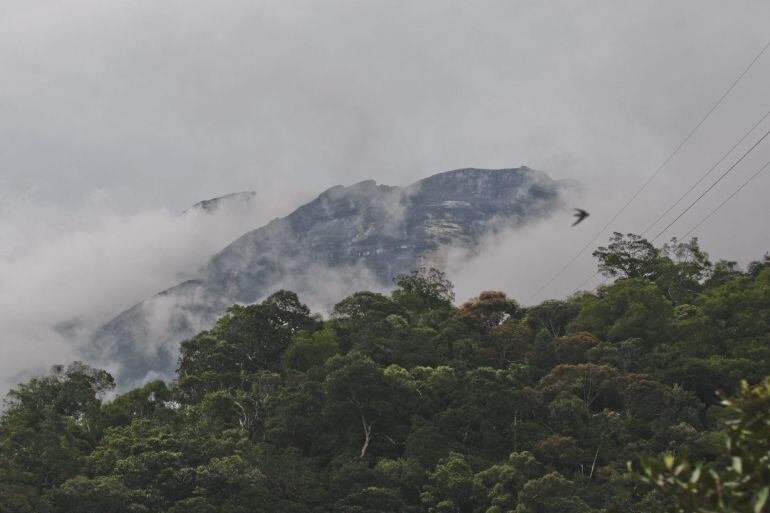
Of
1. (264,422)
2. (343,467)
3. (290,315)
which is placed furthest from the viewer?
(290,315)

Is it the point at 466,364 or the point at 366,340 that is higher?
the point at 366,340

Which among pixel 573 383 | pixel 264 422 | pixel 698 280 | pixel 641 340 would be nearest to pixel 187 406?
pixel 264 422

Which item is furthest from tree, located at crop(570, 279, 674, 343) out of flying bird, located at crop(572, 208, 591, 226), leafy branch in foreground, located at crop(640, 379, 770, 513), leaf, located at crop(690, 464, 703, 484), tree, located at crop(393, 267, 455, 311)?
leaf, located at crop(690, 464, 703, 484)

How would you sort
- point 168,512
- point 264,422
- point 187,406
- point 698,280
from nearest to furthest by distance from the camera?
point 168,512 < point 264,422 < point 187,406 < point 698,280

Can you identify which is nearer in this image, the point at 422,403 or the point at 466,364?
the point at 422,403

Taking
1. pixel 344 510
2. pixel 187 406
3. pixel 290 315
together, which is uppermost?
pixel 290 315

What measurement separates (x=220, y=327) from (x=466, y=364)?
23395 millimetres

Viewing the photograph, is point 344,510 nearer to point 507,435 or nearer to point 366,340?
point 507,435

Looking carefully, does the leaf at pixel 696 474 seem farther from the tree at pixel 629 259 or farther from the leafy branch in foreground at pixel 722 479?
the tree at pixel 629 259

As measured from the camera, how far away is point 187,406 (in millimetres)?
61062

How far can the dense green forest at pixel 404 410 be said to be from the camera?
4384cm

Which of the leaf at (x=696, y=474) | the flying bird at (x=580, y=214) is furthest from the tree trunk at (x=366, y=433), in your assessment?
the leaf at (x=696, y=474)

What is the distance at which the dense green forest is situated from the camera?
4384cm

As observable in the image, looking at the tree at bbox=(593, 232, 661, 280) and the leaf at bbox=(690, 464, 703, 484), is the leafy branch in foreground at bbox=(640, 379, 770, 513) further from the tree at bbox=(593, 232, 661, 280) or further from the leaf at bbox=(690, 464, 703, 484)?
the tree at bbox=(593, 232, 661, 280)
